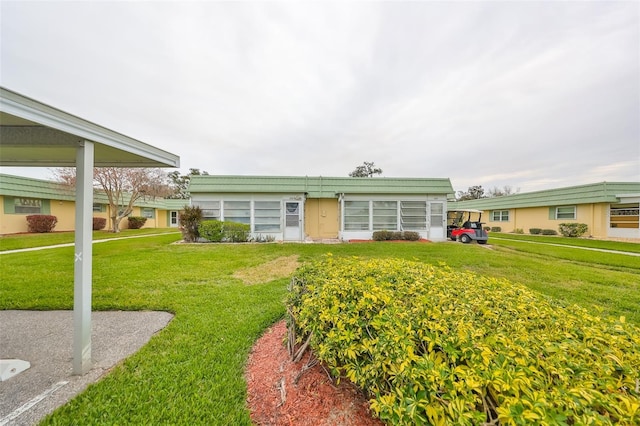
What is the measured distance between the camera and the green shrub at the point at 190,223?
13.1m

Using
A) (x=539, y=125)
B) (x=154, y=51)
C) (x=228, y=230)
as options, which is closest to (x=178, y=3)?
(x=154, y=51)

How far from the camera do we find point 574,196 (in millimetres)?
17922

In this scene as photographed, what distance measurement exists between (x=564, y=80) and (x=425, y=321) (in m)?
13.2

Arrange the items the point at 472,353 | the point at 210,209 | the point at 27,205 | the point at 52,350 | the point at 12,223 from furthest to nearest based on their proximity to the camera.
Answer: the point at 27,205 < the point at 12,223 < the point at 210,209 < the point at 52,350 < the point at 472,353

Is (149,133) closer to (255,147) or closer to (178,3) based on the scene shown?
(255,147)

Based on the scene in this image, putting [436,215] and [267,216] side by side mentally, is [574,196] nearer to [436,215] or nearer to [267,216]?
[436,215]

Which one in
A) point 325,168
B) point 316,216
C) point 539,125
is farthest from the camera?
point 325,168

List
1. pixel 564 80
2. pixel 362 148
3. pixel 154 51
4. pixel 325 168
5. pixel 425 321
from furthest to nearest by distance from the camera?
1. pixel 325 168
2. pixel 362 148
3. pixel 564 80
4. pixel 154 51
5. pixel 425 321

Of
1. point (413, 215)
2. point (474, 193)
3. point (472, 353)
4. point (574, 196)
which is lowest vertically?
point (472, 353)

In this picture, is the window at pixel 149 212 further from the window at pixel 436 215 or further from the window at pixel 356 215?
the window at pixel 436 215

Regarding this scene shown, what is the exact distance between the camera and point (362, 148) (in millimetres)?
19672

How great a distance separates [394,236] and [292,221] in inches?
246

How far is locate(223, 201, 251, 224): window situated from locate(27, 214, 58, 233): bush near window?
13.8m

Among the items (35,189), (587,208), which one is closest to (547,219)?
(587,208)
